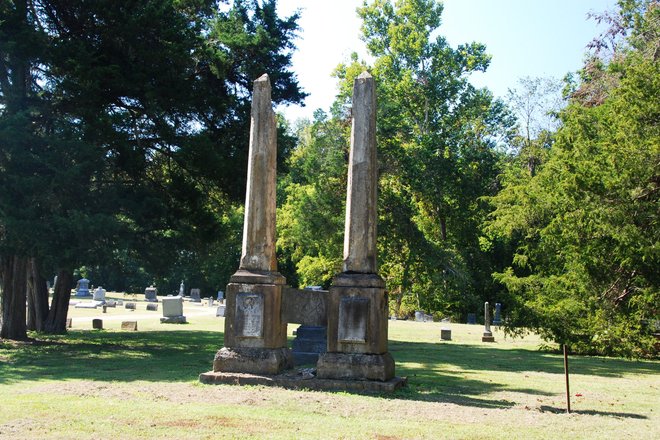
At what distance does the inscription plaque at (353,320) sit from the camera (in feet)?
35.0

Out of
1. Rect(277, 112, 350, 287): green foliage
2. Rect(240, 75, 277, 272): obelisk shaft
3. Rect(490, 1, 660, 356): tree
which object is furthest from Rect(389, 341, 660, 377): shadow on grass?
Rect(277, 112, 350, 287): green foliage

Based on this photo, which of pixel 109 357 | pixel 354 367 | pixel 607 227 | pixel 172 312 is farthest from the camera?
pixel 172 312

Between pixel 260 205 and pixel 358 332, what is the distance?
2693 millimetres

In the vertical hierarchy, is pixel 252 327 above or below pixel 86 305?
below

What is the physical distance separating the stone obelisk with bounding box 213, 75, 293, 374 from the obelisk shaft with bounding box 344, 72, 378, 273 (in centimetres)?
136

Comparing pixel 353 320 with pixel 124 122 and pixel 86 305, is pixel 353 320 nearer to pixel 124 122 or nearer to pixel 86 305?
pixel 124 122

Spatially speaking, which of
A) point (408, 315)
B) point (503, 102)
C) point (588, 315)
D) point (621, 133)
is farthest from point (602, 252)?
point (503, 102)

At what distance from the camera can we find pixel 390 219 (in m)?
25.9

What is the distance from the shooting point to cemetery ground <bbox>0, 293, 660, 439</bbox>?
753 cm

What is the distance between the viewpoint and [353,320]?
10719mm

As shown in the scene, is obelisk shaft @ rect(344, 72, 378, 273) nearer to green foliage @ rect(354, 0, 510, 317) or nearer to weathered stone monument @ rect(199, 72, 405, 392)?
weathered stone monument @ rect(199, 72, 405, 392)

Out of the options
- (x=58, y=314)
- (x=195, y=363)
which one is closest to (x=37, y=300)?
(x=58, y=314)

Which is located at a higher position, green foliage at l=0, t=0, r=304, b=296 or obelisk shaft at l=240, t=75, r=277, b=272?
green foliage at l=0, t=0, r=304, b=296

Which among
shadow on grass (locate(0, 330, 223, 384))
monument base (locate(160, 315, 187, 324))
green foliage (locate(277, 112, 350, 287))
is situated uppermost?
green foliage (locate(277, 112, 350, 287))
